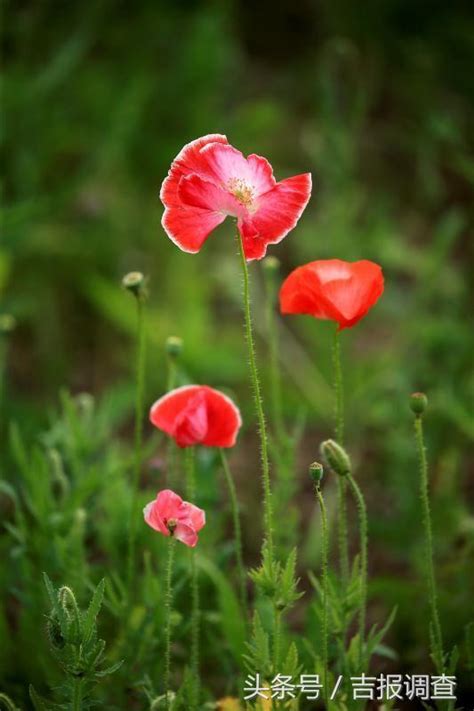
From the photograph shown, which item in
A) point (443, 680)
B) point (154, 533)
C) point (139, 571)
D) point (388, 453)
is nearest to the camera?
point (443, 680)

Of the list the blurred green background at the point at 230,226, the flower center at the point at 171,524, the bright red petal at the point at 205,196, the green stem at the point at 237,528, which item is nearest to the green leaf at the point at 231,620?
the green stem at the point at 237,528

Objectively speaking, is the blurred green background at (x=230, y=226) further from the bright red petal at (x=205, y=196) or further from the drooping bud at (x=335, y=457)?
the bright red petal at (x=205, y=196)

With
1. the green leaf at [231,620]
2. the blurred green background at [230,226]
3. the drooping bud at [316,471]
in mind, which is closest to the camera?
the drooping bud at [316,471]

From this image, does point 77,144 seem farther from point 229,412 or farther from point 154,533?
point 229,412

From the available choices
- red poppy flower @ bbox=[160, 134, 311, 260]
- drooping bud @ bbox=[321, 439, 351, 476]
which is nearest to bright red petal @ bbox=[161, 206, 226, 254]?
red poppy flower @ bbox=[160, 134, 311, 260]

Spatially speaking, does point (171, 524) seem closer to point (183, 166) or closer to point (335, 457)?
point (335, 457)

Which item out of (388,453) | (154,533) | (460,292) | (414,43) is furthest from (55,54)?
(154,533)

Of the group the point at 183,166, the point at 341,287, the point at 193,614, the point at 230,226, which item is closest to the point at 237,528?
the point at 193,614
